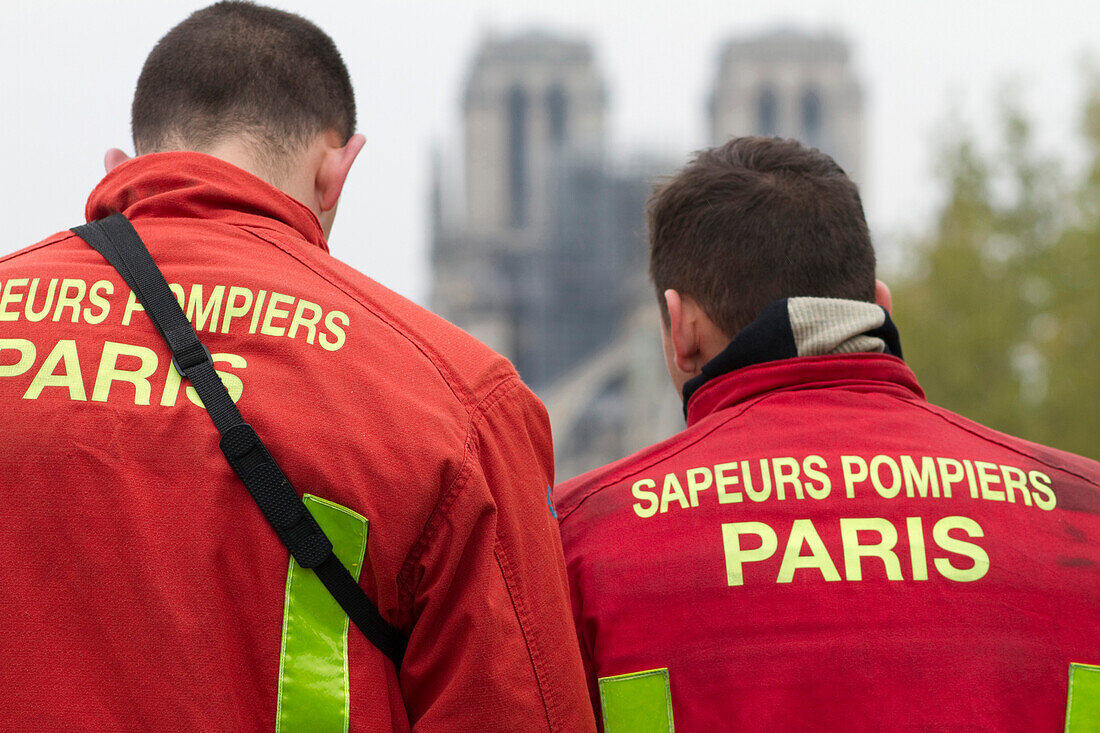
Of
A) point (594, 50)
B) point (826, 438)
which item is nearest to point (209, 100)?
point (826, 438)

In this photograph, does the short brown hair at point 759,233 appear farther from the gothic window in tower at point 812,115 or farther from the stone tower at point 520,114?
the stone tower at point 520,114

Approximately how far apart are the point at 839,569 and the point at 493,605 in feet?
1.85

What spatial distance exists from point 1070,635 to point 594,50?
71243 mm

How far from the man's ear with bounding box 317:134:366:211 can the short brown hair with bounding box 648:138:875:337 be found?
62 centimetres

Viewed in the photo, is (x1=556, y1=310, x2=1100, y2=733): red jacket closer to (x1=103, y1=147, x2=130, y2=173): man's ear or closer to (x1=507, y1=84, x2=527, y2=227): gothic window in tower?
(x1=103, y1=147, x2=130, y2=173): man's ear

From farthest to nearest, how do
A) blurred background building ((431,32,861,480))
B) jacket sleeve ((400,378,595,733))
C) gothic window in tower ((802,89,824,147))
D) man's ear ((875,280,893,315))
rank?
gothic window in tower ((802,89,824,147)) < blurred background building ((431,32,861,480)) < man's ear ((875,280,893,315)) < jacket sleeve ((400,378,595,733))

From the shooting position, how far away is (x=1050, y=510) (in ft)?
6.35

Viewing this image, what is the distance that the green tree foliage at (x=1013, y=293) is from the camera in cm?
1386

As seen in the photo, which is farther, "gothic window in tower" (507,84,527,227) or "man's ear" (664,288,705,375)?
"gothic window in tower" (507,84,527,227)

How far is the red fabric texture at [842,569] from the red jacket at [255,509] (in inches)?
8.9

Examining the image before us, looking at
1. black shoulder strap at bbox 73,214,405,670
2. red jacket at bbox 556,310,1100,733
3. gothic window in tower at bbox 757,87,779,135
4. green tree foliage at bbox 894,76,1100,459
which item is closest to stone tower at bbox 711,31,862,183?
gothic window in tower at bbox 757,87,779,135

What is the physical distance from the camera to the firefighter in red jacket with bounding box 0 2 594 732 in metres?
1.49

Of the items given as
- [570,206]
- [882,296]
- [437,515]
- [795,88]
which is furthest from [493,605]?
[795,88]

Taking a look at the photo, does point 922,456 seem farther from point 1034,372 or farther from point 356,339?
point 1034,372
